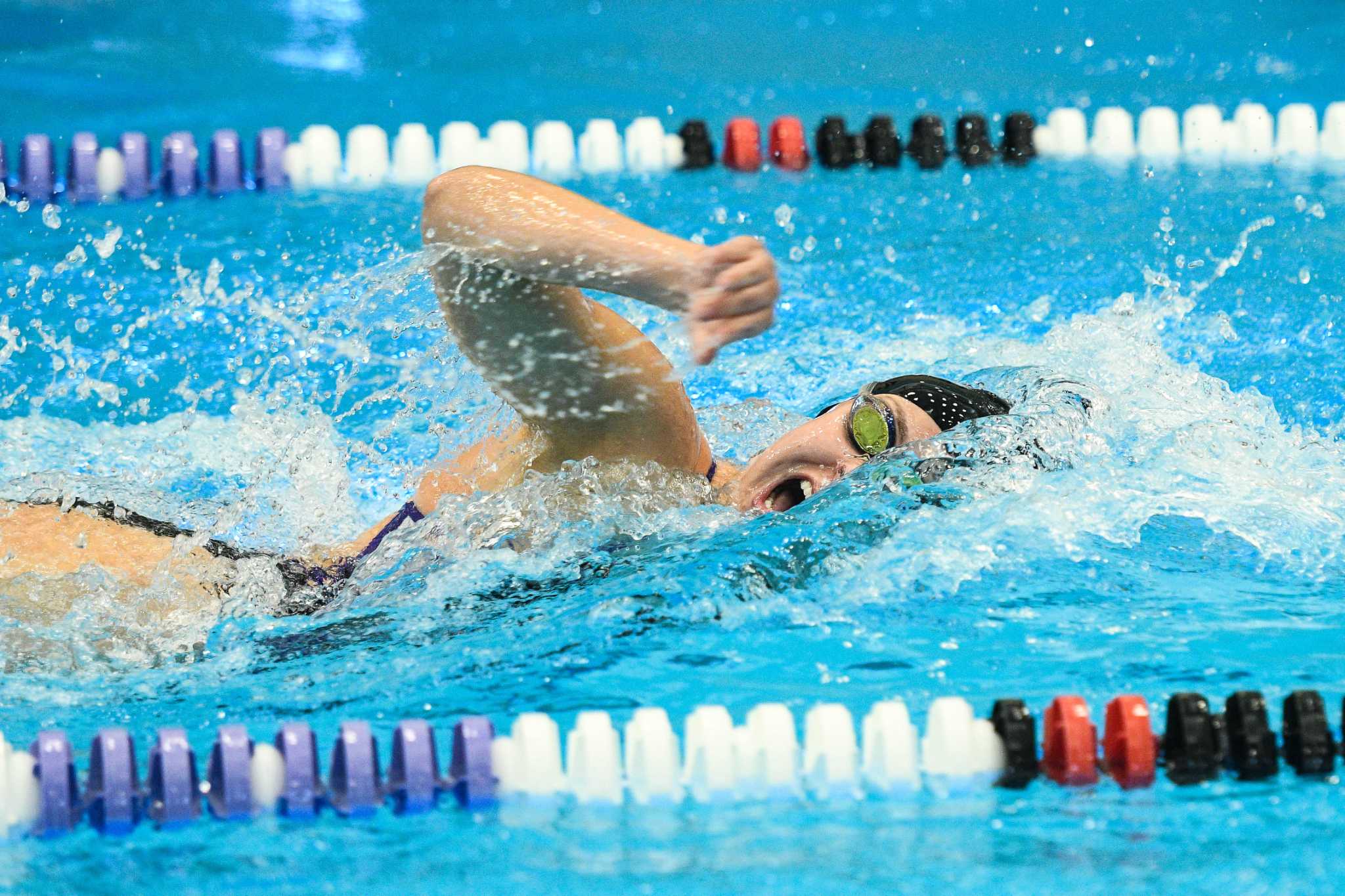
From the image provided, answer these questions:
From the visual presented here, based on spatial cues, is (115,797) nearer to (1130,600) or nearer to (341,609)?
(341,609)

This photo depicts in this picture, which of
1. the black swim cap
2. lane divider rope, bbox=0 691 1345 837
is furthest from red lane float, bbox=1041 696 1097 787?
the black swim cap

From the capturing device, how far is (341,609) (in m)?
2.12

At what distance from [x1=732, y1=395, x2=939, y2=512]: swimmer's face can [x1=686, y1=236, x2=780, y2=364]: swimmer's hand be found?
2.02 ft

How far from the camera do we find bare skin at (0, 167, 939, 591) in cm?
163

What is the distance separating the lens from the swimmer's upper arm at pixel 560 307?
172cm

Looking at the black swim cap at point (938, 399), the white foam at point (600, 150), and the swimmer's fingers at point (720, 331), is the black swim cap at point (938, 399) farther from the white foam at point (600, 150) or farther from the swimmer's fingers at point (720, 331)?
the white foam at point (600, 150)

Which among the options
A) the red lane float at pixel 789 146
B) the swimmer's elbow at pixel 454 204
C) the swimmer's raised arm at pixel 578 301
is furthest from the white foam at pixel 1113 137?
the swimmer's elbow at pixel 454 204

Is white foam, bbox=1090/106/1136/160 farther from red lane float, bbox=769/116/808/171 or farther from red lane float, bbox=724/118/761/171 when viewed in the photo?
red lane float, bbox=724/118/761/171

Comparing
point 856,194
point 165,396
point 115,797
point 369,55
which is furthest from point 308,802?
point 369,55

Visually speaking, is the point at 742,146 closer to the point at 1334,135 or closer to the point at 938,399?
the point at 1334,135

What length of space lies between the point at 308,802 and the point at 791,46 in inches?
174

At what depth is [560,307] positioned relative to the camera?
1917 mm

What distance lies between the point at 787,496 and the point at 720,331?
28.5 inches

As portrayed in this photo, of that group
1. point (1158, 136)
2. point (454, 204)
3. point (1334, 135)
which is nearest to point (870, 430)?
point (454, 204)
